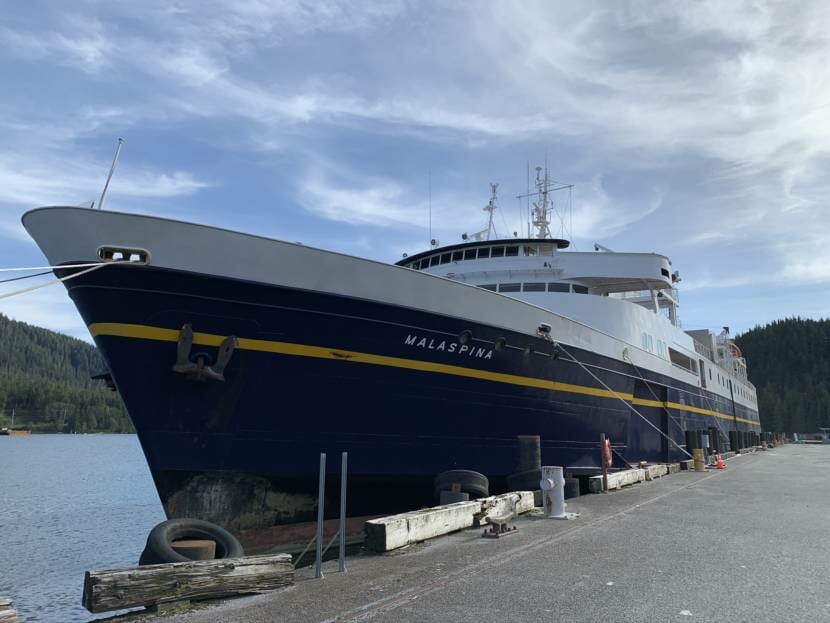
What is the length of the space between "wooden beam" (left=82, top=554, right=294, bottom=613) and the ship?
2.55m

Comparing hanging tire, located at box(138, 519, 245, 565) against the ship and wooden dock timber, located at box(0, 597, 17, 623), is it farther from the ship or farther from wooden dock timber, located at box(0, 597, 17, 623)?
wooden dock timber, located at box(0, 597, 17, 623)

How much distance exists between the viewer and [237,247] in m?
7.58

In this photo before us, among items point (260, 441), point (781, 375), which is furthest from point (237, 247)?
point (781, 375)

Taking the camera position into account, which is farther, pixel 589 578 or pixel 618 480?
pixel 618 480

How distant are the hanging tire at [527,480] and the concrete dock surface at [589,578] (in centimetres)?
128

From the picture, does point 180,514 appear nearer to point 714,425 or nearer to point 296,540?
point 296,540

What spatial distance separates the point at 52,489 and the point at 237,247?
26783 mm

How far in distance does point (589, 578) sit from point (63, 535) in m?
16.2

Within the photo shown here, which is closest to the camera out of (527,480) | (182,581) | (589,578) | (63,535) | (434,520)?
(182,581)

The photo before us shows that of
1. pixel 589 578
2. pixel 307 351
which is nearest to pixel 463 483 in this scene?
pixel 307 351

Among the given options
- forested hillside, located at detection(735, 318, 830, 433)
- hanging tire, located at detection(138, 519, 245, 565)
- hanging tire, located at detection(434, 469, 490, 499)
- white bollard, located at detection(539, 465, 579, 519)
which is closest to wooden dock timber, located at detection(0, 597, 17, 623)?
hanging tire, located at detection(138, 519, 245, 565)

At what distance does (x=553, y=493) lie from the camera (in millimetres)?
8891

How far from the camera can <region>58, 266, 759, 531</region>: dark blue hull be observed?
23.9 feet

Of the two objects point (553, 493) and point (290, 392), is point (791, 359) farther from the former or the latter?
point (290, 392)
